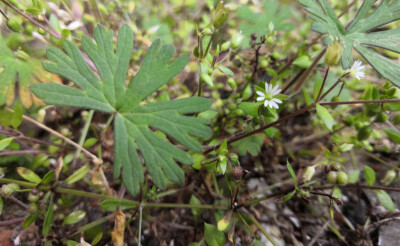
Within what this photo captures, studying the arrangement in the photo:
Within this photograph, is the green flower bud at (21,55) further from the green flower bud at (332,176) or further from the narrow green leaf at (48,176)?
the green flower bud at (332,176)

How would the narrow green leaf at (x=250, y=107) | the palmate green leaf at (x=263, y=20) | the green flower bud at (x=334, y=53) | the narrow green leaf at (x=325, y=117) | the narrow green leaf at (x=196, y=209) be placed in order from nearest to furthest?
the green flower bud at (x=334, y=53) → the narrow green leaf at (x=325, y=117) → the narrow green leaf at (x=250, y=107) → the narrow green leaf at (x=196, y=209) → the palmate green leaf at (x=263, y=20)

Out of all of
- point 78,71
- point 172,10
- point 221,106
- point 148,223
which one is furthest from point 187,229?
point 172,10

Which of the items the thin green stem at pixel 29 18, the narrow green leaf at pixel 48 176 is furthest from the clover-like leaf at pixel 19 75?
the narrow green leaf at pixel 48 176

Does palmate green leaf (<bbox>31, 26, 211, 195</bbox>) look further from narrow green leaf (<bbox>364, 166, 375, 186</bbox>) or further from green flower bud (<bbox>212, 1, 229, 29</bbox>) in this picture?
narrow green leaf (<bbox>364, 166, 375, 186</bbox>)

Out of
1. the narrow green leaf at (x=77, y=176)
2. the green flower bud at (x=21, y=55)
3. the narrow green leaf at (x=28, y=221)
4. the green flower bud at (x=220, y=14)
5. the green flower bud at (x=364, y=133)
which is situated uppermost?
the green flower bud at (x=220, y=14)

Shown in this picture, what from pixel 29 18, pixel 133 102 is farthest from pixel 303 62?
pixel 29 18

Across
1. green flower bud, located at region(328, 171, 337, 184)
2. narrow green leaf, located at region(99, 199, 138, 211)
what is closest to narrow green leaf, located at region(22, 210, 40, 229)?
narrow green leaf, located at region(99, 199, 138, 211)

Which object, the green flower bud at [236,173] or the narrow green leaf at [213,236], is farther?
the narrow green leaf at [213,236]
